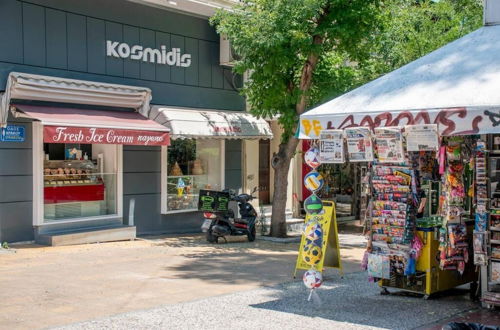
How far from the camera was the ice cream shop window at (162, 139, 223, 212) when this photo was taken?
15234mm

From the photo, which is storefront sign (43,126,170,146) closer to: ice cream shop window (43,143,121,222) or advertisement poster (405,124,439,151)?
ice cream shop window (43,143,121,222)

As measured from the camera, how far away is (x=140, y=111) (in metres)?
14.2

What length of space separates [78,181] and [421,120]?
852 centimetres

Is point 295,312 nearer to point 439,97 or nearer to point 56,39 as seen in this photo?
point 439,97

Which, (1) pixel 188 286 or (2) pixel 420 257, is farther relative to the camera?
(1) pixel 188 286

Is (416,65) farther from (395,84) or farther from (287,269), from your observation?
(287,269)

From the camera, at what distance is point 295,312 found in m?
7.58

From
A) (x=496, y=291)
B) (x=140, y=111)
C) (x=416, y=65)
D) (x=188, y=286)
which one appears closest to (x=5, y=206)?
(x=140, y=111)

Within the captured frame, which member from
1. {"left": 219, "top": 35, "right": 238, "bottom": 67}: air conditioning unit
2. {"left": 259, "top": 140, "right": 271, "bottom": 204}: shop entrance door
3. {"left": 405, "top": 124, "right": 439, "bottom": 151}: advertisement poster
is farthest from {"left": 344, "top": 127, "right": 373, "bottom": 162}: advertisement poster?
{"left": 259, "top": 140, "right": 271, "bottom": 204}: shop entrance door

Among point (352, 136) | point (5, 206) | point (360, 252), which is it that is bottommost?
point (360, 252)

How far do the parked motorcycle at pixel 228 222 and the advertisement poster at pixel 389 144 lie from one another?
6.27 metres

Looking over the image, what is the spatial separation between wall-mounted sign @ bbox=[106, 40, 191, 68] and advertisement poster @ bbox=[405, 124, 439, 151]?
8.28 m

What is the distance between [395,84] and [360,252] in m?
5.85

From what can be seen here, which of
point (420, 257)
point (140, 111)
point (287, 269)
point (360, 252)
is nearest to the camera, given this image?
point (420, 257)
